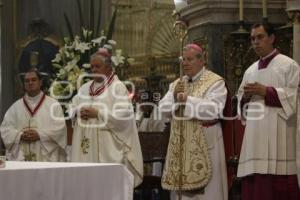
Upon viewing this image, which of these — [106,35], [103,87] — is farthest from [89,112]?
[106,35]

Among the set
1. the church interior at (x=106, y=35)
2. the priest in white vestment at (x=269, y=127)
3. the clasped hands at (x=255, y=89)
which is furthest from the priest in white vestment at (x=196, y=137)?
the church interior at (x=106, y=35)

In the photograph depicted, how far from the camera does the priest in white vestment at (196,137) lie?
6.94 metres

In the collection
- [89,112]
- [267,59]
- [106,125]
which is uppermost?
[267,59]

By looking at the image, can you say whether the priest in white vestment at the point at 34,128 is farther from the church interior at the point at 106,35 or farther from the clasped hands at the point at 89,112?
the church interior at the point at 106,35

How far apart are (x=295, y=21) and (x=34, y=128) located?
2907 mm

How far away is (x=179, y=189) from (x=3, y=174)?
2.87 meters

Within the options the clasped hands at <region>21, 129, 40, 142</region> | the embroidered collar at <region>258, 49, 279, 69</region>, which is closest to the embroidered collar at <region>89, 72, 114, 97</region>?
the clasped hands at <region>21, 129, 40, 142</region>

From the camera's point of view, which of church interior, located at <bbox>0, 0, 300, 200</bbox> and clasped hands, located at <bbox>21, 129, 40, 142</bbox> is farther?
church interior, located at <bbox>0, 0, 300, 200</bbox>

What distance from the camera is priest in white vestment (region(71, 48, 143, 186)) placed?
7.45 m

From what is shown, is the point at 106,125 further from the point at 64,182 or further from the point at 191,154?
the point at 64,182

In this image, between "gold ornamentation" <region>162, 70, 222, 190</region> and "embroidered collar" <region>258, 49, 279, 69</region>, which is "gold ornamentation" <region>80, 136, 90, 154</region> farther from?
"embroidered collar" <region>258, 49, 279, 69</region>

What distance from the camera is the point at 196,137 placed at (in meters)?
7.01

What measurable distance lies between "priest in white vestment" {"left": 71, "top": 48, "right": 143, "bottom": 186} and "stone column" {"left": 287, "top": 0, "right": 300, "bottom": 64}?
1.81 meters

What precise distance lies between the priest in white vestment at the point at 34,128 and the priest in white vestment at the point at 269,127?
2.24 meters
